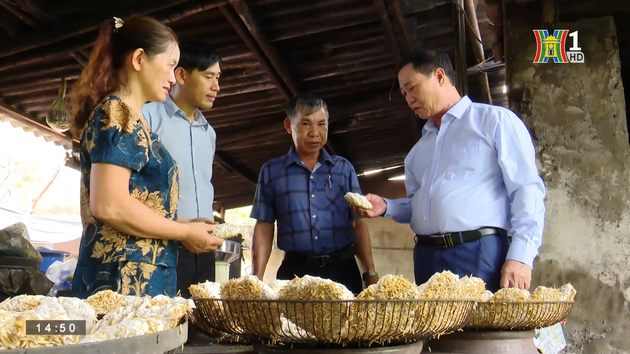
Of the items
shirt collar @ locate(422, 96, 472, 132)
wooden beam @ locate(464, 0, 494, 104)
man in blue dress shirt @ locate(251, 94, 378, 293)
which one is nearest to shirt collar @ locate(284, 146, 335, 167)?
man in blue dress shirt @ locate(251, 94, 378, 293)

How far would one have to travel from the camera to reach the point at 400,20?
4.19m

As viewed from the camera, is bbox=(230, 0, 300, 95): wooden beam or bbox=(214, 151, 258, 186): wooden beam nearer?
bbox=(230, 0, 300, 95): wooden beam

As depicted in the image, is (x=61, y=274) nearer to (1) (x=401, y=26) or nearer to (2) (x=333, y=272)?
(2) (x=333, y=272)

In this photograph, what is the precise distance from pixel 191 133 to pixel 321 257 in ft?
3.45

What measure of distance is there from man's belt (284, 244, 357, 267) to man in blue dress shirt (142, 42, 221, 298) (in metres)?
0.72

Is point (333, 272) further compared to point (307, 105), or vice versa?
point (307, 105)

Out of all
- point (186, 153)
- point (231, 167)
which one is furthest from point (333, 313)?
point (231, 167)

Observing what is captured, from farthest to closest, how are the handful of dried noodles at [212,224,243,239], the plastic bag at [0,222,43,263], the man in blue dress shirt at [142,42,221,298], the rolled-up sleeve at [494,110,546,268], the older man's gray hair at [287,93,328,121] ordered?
the plastic bag at [0,222,43,263] < the older man's gray hair at [287,93,328,121] < the man in blue dress shirt at [142,42,221,298] < the rolled-up sleeve at [494,110,546,268] < the handful of dried noodles at [212,224,243,239]

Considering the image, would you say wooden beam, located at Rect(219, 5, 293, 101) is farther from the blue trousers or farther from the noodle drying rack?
the noodle drying rack

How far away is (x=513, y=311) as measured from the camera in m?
1.48

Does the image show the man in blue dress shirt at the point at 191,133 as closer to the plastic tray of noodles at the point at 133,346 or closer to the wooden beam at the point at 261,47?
the wooden beam at the point at 261,47

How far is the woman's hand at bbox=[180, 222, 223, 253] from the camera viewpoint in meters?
1.78

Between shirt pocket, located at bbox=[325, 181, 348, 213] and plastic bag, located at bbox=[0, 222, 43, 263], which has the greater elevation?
shirt pocket, located at bbox=[325, 181, 348, 213]

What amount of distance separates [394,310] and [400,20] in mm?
3486
